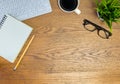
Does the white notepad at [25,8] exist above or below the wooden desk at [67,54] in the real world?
above

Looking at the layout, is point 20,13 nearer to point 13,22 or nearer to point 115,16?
point 13,22

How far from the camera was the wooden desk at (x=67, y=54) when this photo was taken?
3.16 ft

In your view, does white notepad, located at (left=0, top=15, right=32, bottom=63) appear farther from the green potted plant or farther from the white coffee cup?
the green potted plant

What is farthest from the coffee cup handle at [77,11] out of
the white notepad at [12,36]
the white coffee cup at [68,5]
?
the white notepad at [12,36]

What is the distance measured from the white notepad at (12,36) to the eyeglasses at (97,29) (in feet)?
0.66

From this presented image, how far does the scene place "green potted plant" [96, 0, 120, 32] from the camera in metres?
0.92

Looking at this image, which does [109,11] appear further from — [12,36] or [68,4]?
[12,36]

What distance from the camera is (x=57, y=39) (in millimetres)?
972

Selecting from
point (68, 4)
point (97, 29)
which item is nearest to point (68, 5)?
point (68, 4)

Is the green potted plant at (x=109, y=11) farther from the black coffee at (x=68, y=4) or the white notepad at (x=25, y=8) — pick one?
the white notepad at (x=25, y=8)

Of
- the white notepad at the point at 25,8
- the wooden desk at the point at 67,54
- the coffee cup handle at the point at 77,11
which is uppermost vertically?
the white notepad at the point at 25,8

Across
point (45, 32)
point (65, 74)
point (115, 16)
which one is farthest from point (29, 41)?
point (115, 16)

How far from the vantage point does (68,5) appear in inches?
37.0

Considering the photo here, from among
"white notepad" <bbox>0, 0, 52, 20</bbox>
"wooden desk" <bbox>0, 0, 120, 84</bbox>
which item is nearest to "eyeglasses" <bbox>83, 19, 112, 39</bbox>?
"wooden desk" <bbox>0, 0, 120, 84</bbox>
